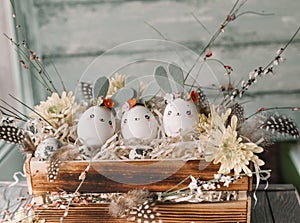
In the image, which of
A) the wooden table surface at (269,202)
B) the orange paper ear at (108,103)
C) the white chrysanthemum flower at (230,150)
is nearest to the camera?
the white chrysanthemum flower at (230,150)

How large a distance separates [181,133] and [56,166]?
0.94ft

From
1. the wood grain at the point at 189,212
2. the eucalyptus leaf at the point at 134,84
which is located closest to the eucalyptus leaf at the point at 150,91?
the eucalyptus leaf at the point at 134,84

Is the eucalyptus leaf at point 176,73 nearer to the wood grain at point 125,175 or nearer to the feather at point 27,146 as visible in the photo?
the wood grain at point 125,175

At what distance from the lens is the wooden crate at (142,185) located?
1.17 m

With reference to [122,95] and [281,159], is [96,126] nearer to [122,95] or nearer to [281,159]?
[122,95]

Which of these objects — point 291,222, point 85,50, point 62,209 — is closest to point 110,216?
point 62,209

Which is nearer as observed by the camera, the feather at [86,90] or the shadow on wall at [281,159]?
the feather at [86,90]

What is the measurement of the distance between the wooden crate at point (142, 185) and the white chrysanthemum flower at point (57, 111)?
123 mm

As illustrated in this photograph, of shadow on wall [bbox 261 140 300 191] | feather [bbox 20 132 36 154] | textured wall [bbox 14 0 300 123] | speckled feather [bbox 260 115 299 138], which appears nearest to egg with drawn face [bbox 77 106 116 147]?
feather [bbox 20 132 36 154]

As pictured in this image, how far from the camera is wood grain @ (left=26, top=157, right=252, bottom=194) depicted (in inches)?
46.1

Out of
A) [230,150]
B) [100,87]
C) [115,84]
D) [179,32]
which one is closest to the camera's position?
[230,150]

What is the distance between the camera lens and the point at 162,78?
124cm

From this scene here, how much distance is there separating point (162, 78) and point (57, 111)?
27 cm

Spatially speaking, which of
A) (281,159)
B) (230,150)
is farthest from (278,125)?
(281,159)
